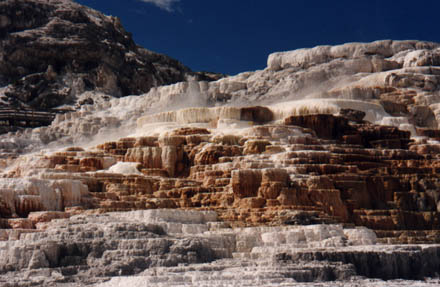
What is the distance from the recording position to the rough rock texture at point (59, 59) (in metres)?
52.6

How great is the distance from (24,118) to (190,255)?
32.1 metres

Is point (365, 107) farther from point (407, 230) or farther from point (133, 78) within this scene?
point (133, 78)

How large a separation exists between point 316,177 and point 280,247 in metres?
5.39

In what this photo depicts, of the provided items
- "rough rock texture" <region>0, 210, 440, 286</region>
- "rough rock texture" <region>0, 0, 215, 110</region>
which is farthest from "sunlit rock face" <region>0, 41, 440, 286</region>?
"rough rock texture" <region>0, 0, 215, 110</region>

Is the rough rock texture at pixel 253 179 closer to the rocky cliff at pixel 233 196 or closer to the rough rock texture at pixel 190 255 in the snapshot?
the rocky cliff at pixel 233 196

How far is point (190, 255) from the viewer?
1753 centimetres

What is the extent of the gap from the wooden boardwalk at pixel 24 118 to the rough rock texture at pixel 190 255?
2801cm

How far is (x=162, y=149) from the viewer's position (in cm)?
2755

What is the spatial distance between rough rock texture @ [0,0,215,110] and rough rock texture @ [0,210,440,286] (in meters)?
33.1

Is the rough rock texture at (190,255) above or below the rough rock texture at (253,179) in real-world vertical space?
below

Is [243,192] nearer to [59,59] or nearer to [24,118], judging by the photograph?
[24,118]

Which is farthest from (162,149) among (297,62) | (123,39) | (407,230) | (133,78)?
(123,39)

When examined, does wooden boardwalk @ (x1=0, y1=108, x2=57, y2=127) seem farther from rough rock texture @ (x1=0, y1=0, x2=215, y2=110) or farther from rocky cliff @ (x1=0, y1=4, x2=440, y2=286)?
rocky cliff @ (x1=0, y1=4, x2=440, y2=286)

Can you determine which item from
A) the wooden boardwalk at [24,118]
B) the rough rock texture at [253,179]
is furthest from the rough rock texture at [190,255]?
the wooden boardwalk at [24,118]
